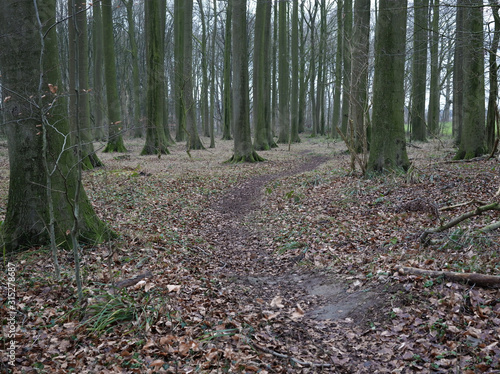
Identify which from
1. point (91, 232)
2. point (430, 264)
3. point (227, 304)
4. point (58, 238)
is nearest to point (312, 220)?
point (430, 264)

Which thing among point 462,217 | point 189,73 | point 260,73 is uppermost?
point 260,73

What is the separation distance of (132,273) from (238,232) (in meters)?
3.19

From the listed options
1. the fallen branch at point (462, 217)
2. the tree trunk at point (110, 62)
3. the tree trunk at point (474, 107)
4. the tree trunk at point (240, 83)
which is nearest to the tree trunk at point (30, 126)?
the fallen branch at point (462, 217)

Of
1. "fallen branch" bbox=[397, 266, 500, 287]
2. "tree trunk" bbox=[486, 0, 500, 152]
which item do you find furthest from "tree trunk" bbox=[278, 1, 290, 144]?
"fallen branch" bbox=[397, 266, 500, 287]

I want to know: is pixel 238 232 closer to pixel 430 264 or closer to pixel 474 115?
pixel 430 264

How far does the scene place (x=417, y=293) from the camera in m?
4.16

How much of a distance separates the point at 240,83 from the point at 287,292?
12.6m

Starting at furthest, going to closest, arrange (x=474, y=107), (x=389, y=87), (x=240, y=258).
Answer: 1. (x=474, y=107)
2. (x=389, y=87)
3. (x=240, y=258)

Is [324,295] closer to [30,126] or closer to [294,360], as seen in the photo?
[294,360]

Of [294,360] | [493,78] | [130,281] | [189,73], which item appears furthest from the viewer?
[189,73]

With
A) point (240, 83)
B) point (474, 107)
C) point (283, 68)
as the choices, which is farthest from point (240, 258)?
point (283, 68)

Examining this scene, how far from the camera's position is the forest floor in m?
3.26

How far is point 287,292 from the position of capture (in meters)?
5.01

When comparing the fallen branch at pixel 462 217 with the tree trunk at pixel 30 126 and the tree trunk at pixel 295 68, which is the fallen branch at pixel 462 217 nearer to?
the tree trunk at pixel 30 126
